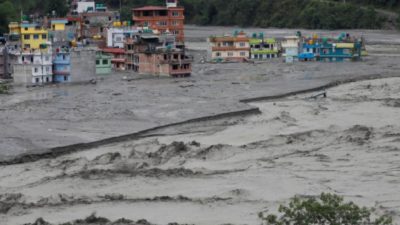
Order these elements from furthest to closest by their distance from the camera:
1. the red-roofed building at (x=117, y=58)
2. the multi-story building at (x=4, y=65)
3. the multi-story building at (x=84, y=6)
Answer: the multi-story building at (x=84, y=6) → the red-roofed building at (x=117, y=58) → the multi-story building at (x=4, y=65)

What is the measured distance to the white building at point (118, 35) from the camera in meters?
52.2

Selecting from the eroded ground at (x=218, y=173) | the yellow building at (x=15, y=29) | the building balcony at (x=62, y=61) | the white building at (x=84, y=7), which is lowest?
the eroded ground at (x=218, y=173)

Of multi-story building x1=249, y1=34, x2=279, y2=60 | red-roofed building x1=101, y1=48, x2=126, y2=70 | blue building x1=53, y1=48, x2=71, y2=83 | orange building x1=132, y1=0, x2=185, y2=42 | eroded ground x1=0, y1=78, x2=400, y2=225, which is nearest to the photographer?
eroded ground x1=0, y1=78, x2=400, y2=225

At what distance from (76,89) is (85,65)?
10.1ft

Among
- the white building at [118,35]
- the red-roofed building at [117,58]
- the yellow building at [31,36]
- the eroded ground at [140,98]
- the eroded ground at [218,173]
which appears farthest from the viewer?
the white building at [118,35]

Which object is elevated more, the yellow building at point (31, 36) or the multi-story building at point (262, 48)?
the yellow building at point (31, 36)

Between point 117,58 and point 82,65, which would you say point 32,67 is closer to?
point 82,65

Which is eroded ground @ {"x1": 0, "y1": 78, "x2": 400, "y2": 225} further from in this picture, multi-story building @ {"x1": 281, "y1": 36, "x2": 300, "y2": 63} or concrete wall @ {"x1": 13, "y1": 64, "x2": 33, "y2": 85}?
multi-story building @ {"x1": 281, "y1": 36, "x2": 300, "y2": 63}

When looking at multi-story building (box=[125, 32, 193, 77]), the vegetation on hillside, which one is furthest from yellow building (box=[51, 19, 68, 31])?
multi-story building (box=[125, 32, 193, 77])

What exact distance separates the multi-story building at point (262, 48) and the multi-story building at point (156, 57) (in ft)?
21.8

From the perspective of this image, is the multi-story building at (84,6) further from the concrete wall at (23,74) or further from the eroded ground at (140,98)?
the concrete wall at (23,74)

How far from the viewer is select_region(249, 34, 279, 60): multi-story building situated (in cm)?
5441

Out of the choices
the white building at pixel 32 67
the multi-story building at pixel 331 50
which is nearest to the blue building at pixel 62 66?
the white building at pixel 32 67

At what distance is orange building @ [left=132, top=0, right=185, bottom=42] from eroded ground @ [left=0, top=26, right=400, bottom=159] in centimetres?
646
